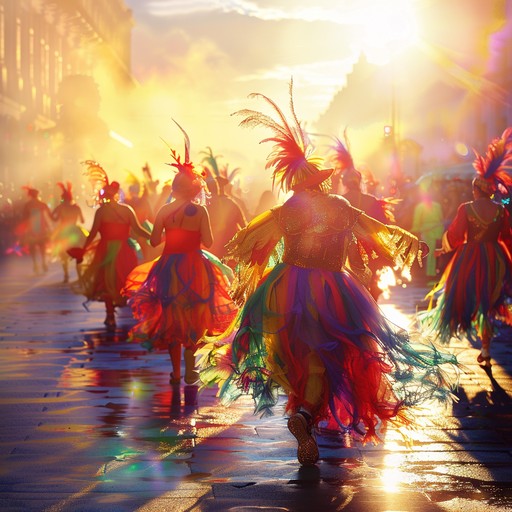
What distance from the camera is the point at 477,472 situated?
7410 millimetres

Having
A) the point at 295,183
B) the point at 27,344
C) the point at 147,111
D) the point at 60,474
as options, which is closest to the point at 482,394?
the point at 295,183

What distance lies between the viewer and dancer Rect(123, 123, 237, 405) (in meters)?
11.2

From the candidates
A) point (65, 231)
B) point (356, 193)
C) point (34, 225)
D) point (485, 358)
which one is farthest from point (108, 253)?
point (34, 225)

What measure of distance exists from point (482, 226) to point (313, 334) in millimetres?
5024

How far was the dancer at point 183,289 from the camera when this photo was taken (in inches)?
440

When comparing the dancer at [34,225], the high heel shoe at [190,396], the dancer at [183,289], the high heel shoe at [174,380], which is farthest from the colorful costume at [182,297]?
the dancer at [34,225]

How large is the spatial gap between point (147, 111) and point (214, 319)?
79.3 metres

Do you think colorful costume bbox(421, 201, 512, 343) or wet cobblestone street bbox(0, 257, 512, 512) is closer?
wet cobblestone street bbox(0, 257, 512, 512)

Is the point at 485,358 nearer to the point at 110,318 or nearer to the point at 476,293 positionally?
the point at 476,293

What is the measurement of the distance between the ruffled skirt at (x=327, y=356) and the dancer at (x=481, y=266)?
4316 millimetres

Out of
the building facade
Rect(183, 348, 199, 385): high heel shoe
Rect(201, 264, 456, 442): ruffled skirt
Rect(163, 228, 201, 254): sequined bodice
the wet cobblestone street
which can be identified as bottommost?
the wet cobblestone street

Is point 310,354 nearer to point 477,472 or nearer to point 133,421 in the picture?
point 477,472

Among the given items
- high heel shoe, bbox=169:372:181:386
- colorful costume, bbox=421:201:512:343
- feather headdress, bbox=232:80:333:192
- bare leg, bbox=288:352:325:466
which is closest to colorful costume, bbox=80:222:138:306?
colorful costume, bbox=421:201:512:343

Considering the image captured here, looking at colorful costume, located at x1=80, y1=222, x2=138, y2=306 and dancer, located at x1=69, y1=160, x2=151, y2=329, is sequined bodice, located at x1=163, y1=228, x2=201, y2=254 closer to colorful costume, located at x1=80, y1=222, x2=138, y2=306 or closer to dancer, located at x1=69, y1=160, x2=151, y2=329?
dancer, located at x1=69, y1=160, x2=151, y2=329
